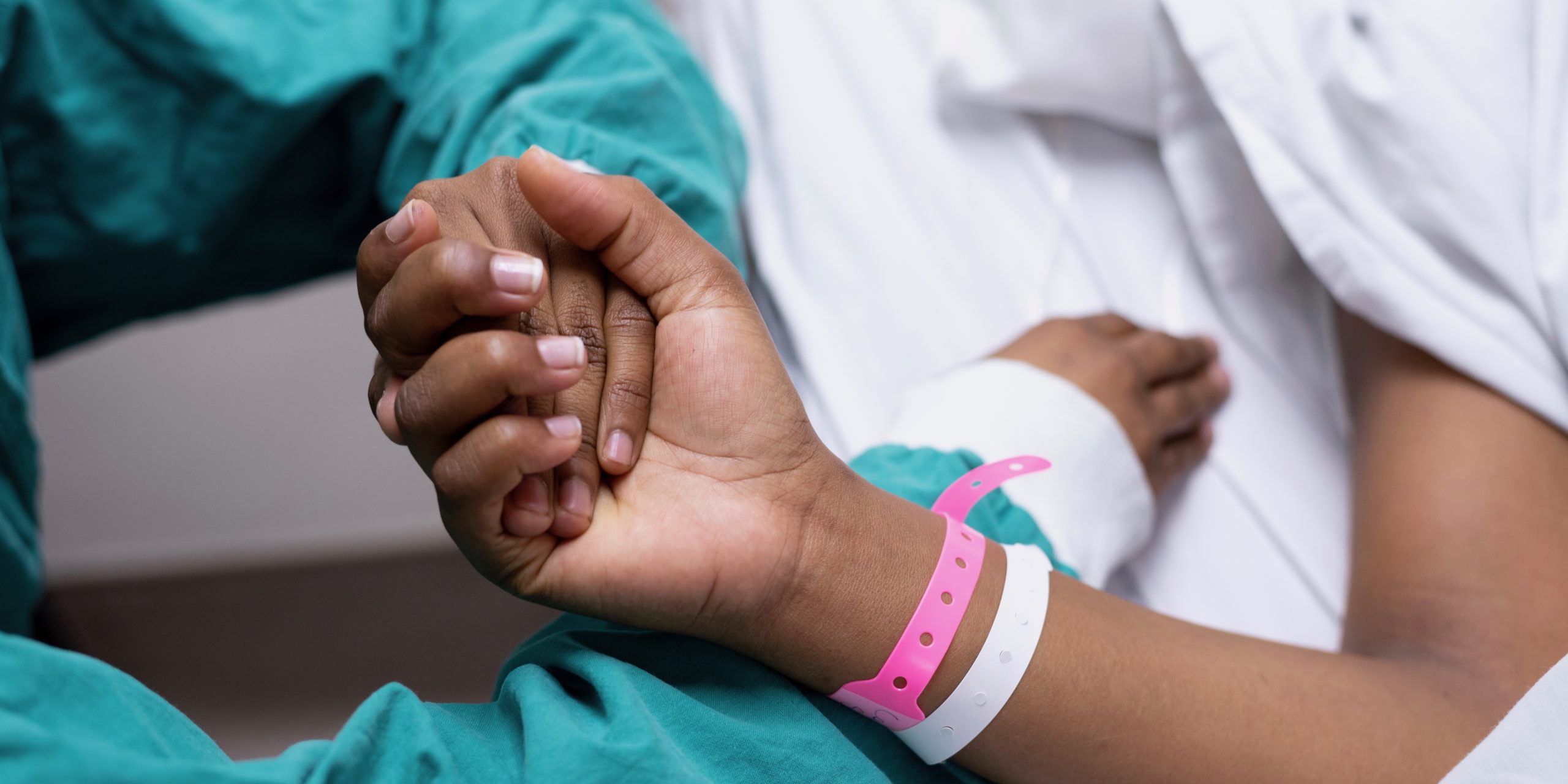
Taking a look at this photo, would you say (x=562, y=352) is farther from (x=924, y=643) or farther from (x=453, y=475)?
(x=924, y=643)

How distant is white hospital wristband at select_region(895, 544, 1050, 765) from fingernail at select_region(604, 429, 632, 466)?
200 mm

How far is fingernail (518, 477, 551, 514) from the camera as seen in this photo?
0.44 meters

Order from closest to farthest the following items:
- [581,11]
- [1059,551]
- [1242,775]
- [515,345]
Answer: [515,345], [1242,775], [1059,551], [581,11]

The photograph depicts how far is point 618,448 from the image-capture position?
0.46 metres

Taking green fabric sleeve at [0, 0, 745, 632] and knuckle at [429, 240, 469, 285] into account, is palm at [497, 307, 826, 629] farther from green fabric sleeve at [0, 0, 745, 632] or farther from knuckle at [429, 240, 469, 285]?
green fabric sleeve at [0, 0, 745, 632]

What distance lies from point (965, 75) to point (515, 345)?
0.58 m

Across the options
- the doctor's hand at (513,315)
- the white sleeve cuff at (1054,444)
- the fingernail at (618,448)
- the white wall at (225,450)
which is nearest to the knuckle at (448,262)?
the doctor's hand at (513,315)

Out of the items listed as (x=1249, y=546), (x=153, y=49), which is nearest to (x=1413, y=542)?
(x=1249, y=546)

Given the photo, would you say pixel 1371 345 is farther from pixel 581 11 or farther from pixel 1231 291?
pixel 581 11

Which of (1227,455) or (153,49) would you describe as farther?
(1227,455)

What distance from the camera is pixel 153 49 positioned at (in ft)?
2.17

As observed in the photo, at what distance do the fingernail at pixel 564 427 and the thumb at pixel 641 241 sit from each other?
0.27ft

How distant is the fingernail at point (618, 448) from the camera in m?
0.46

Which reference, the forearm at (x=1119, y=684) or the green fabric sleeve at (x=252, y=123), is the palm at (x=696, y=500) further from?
the green fabric sleeve at (x=252, y=123)
